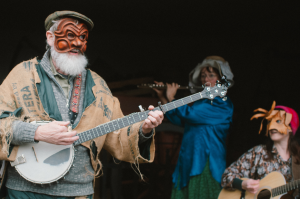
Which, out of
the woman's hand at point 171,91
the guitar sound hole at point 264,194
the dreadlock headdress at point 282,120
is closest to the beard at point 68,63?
the woman's hand at point 171,91

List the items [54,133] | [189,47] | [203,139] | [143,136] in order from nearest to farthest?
1. [54,133]
2. [143,136]
3. [203,139]
4. [189,47]

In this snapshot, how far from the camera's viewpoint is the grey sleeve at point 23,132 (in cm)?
164

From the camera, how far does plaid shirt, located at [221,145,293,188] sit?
2.58 meters

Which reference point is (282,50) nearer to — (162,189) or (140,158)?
(162,189)

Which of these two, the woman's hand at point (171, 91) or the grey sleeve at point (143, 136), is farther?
the woman's hand at point (171, 91)

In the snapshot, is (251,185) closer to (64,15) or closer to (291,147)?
(291,147)

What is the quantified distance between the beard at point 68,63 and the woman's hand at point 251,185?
173cm

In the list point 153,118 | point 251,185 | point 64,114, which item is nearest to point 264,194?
point 251,185

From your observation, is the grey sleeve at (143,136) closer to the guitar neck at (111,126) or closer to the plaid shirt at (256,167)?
the guitar neck at (111,126)

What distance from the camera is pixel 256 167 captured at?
2676mm

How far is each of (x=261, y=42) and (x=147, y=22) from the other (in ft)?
5.72

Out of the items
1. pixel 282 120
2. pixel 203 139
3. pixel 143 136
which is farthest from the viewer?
pixel 203 139

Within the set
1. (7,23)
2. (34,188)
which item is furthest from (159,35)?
(34,188)

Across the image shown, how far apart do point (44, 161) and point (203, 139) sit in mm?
1561
